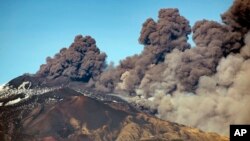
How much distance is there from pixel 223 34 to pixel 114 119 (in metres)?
26.8

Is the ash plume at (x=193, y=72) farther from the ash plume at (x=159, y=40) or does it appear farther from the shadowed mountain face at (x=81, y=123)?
the shadowed mountain face at (x=81, y=123)

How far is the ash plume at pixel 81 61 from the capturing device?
4050 inches

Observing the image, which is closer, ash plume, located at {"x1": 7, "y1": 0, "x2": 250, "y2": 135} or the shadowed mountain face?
the shadowed mountain face

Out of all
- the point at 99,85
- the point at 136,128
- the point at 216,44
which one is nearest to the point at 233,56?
the point at 216,44

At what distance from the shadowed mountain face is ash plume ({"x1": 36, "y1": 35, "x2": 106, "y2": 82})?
26.8 metres

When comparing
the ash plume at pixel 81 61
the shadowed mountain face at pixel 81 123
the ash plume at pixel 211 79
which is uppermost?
the ash plume at pixel 81 61

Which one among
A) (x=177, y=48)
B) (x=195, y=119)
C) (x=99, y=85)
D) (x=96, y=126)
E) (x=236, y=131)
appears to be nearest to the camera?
(x=236, y=131)

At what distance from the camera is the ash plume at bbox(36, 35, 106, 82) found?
10288 cm

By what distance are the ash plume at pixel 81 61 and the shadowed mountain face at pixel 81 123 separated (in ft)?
87.9

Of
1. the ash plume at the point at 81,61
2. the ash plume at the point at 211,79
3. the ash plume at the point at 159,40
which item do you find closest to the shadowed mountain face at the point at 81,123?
the ash plume at the point at 211,79

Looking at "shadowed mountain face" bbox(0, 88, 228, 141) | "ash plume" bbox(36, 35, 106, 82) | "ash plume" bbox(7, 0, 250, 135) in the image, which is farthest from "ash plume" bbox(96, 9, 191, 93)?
"ash plume" bbox(36, 35, 106, 82)

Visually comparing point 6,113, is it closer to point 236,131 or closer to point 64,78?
point 64,78

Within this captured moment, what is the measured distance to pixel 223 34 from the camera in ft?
242

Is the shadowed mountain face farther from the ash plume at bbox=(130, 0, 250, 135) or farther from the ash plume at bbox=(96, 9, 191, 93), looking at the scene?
the ash plume at bbox=(96, 9, 191, 93)
